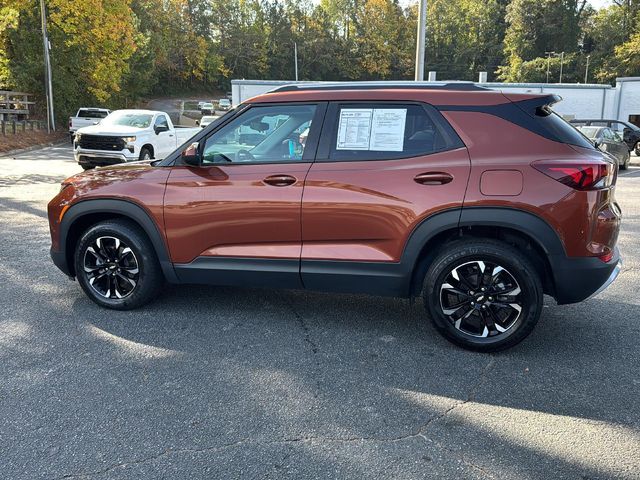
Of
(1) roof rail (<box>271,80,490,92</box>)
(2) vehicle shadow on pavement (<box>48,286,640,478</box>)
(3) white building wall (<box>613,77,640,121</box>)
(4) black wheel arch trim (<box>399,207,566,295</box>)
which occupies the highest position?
(3) white building wall (<box>613,77,640,121</box>)

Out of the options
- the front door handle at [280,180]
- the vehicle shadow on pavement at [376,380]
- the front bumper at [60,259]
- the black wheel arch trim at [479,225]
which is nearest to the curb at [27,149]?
the front bumper at [60,259]

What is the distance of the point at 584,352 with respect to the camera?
13.0 feet

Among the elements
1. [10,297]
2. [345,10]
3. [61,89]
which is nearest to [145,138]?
[10,297]

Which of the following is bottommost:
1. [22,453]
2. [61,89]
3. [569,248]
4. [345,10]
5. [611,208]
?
[22,453]

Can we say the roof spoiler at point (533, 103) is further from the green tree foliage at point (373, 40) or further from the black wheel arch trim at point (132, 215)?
the green tree foliage at point (373, 40)

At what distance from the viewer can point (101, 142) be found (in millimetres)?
14617

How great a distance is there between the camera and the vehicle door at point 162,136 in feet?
52.4

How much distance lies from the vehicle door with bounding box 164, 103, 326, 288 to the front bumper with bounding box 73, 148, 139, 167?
35.6 feet

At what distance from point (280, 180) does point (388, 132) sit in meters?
0.85

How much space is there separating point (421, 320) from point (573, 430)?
67.7 inches

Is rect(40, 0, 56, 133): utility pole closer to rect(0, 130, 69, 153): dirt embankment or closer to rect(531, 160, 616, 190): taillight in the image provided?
rect(0, 130, 69, 153): dirt embankment

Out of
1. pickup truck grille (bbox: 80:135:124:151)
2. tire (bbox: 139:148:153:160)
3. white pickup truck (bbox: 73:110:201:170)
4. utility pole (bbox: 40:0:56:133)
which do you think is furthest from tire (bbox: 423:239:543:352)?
utility pole (bbox: 40:0:56:133)

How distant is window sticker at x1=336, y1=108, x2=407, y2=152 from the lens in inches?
158

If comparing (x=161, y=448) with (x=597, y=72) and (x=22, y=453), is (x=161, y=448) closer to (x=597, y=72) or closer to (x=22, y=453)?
(x=22, y=453)
